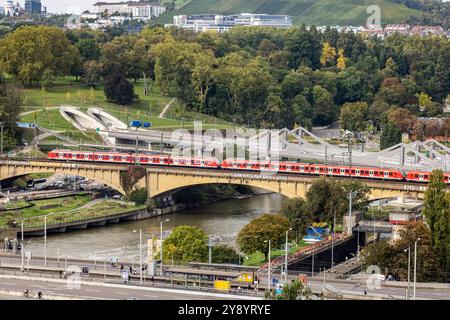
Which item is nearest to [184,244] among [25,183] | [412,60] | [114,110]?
[25,183]

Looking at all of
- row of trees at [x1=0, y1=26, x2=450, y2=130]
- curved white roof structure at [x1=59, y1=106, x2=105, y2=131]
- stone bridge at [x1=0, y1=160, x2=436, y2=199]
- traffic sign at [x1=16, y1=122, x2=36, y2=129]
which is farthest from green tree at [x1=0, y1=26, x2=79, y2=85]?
stone bridge at [x1=0, y1=160, x2=436, y2=199]

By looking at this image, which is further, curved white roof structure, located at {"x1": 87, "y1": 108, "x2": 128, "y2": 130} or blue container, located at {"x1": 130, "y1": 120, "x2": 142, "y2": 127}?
curved white roof structure, located at {"x1": 87, "y1": 108, "x2": 128, "y2": 130}

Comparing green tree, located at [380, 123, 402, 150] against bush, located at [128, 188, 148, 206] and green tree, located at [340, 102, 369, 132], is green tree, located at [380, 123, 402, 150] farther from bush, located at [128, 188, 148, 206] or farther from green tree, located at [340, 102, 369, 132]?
bush, located at [128, 188, 148, 206]

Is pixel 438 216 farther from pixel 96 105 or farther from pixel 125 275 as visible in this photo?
pixel 96 105

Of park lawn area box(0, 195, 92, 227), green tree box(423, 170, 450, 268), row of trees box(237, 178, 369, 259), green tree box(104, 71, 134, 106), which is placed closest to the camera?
green tree box(423, 170, 450, 268)

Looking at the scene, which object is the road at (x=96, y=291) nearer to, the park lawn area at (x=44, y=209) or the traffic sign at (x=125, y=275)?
the traffic sign at (x=125, y=275)

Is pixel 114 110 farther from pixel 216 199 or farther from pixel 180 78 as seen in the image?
pixel 216 199
